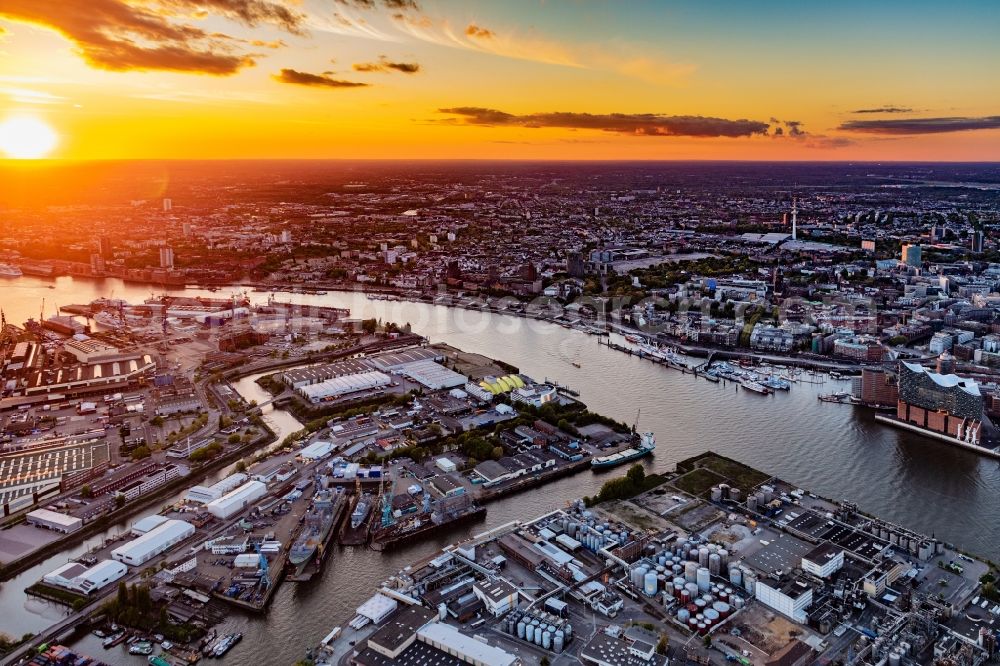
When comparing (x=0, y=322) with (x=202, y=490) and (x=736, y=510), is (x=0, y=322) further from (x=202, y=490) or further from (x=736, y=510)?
(x=736, y=510)

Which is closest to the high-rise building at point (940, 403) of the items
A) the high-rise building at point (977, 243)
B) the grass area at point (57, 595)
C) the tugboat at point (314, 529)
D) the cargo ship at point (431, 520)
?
the cargo ship at point (431, 520)

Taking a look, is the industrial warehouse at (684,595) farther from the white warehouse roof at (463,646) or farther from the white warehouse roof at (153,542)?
the white warehouse roof at (153,542)

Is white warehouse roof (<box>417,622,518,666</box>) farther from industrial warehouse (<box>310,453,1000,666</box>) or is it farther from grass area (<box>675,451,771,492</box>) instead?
grass area (<box>675,451,771,492</box>)

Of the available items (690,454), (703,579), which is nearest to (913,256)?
(690,454)

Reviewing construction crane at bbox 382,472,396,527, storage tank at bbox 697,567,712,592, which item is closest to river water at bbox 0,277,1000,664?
construction crane at bbox 382,472,396,527

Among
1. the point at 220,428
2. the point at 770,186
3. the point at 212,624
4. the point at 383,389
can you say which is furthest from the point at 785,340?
the point at 770,186
